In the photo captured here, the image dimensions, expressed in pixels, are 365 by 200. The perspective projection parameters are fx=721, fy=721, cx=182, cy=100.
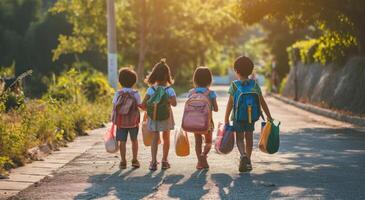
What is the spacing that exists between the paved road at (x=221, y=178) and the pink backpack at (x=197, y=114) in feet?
1.89

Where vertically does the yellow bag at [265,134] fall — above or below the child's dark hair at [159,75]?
below

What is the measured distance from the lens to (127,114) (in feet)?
33.0

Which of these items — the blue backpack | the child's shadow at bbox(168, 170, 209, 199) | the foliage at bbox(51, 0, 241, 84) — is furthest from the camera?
the foliage at bbox(51, 0, 241, 84)

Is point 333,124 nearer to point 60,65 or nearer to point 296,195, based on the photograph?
point 296,195

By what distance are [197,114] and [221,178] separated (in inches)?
49.9

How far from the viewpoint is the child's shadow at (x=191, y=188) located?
7.71 metres

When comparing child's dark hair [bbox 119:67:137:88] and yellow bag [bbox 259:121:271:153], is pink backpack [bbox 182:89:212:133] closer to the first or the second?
yellow bag [bbox 259:121:271:153]

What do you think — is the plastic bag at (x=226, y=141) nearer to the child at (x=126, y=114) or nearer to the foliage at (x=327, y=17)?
the child at (x=126, y=114)

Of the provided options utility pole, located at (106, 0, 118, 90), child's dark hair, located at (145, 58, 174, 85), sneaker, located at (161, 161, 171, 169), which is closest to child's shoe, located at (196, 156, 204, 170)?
sneaker, located at (161, 161, 171, 169)

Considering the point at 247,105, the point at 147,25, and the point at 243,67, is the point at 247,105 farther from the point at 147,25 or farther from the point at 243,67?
the point at 147,25

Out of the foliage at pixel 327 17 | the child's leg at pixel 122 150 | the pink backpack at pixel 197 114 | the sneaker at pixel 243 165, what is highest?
the foliage at pixel 327 17

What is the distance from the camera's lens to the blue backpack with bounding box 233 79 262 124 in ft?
32.0

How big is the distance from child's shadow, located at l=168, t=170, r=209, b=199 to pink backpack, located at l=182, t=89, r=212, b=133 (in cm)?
89

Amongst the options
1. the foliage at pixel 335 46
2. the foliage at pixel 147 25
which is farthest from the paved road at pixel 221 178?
the foliage at pixel 147 25
